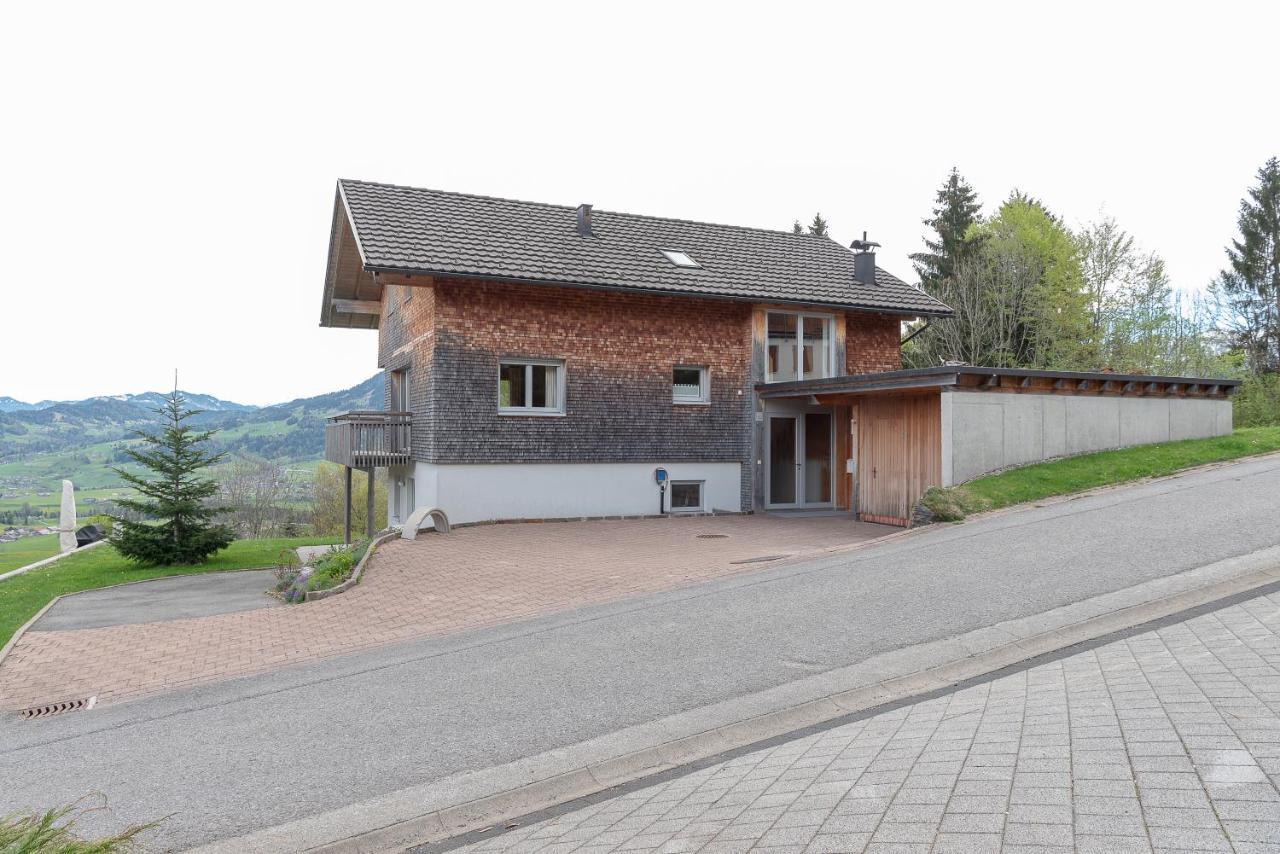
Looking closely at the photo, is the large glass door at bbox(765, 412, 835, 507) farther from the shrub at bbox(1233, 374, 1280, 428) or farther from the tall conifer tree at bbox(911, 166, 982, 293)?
the tall conifer tree at bbox(911, 166, 982, 293)

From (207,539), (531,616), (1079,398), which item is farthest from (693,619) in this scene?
(207,539)

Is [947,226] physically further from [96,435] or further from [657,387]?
[96,435]

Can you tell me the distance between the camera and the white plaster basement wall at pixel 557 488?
1747cm

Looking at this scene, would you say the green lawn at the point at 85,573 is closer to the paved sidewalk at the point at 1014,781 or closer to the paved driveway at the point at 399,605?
the paved driveway at the point at 399,605

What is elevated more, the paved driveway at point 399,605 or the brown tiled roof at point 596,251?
the brown tiled roof at point 596,251

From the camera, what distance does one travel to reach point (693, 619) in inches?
350

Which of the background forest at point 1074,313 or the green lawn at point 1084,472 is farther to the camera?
the background forest at point 1074,313

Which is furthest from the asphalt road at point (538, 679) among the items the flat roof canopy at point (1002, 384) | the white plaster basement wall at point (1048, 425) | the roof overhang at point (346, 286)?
the roof overhang at point (346, 286)

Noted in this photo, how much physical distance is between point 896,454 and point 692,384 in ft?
17.2

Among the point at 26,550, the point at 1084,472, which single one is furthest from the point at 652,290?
the point at 26,550

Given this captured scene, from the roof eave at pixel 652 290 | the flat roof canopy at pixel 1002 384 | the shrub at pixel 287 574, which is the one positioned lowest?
the shrub at pixel 287 574

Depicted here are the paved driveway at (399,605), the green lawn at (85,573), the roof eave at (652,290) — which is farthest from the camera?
the roof eave at (652,290)

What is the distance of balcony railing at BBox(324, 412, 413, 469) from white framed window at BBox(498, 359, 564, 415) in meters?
2.91

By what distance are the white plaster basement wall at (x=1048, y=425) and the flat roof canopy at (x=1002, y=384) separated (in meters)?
0.15
